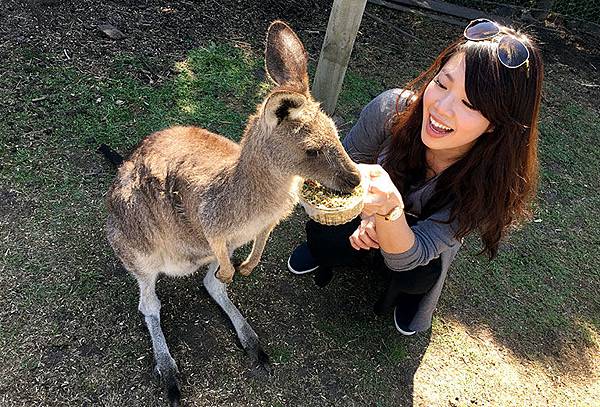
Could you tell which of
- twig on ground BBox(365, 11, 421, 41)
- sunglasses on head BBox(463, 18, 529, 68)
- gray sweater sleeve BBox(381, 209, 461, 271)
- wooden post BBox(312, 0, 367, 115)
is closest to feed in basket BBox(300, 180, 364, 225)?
gray sweater sleeve BBox(381, 209, 461, 271)

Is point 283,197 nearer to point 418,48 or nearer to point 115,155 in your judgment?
point 115,155

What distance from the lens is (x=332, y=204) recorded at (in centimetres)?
170

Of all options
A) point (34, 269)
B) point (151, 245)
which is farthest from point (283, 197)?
point (34, 269)

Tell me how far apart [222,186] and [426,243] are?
0.78m

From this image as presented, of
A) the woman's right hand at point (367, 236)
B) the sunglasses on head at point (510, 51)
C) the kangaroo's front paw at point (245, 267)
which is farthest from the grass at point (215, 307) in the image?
the sunglasses on head at point (510, 51)

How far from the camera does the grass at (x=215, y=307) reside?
215 centimetres

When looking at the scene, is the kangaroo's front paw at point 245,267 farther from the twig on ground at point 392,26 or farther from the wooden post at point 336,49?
the twig on ground at point 392,26

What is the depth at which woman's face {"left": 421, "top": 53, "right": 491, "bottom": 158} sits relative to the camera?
1762 millimetres

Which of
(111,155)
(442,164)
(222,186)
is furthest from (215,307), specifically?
(442,164)

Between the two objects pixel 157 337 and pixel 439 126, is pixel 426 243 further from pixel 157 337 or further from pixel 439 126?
pixel 157 337

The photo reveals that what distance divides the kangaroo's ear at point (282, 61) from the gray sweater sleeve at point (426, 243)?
67 cm

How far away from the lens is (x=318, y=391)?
2201mm

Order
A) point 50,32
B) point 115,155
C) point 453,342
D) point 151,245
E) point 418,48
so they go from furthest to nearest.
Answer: point 418,48, point 50,32, point 115,155, point 453,342, point 151,245

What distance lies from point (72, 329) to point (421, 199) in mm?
1530
